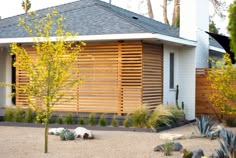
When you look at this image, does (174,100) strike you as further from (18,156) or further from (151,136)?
(18,156)

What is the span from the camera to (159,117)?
614 inches

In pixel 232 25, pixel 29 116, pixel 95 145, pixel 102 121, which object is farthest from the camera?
pixel 29 116

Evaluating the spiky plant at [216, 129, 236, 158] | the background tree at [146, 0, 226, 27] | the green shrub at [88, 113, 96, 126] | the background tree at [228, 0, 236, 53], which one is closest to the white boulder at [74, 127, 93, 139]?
the green shrub at [88, 113, 96, 126]

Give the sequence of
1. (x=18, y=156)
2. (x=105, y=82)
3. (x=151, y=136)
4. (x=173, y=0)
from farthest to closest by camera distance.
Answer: (x=173, y=0) → (x=105, y=82) → (x=151, y=136) → (x=18, y=156)

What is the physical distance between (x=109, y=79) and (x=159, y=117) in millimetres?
2550

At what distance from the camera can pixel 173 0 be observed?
128 feet

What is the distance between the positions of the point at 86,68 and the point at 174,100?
4.49 m

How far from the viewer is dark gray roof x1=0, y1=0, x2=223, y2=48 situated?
1645 centimetres

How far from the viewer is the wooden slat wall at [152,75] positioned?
54.8 feet

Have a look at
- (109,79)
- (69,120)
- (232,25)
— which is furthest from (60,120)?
→ (232,25)

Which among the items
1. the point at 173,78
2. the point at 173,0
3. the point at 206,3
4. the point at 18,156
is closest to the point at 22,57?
the point at 18,156

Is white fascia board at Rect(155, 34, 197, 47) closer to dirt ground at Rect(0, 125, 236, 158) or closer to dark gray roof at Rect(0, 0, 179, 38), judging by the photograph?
dark gray roof at Rect(0, 0, 179, 38)

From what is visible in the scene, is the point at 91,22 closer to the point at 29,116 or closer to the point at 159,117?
the point at 29,116

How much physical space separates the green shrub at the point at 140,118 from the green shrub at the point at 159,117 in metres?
0.20
